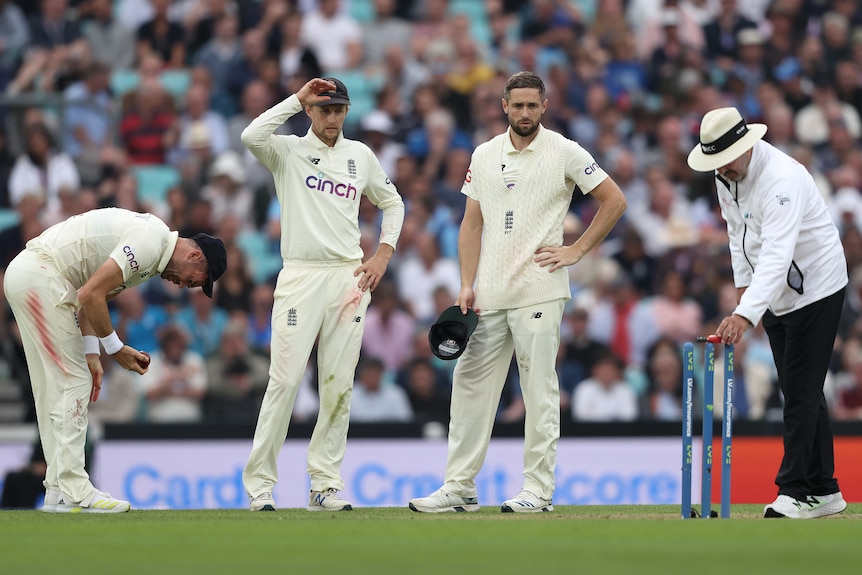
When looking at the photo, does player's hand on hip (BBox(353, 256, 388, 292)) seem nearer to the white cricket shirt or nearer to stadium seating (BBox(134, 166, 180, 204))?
Result: the white cricket shirt

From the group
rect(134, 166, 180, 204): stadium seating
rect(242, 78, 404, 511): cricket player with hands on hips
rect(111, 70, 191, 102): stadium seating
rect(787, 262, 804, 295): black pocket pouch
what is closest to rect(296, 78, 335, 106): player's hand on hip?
rect(242, 78, 404, 511): cricket player with hands on hips

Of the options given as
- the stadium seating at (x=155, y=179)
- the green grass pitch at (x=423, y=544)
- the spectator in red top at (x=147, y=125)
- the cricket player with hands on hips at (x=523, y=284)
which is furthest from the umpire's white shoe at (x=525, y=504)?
the spectator in red top at (x=147, y=125)

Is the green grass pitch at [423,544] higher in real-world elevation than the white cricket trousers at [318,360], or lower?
lower

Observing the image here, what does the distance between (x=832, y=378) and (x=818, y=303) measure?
632 cm

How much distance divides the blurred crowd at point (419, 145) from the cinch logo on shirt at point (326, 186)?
4284mm

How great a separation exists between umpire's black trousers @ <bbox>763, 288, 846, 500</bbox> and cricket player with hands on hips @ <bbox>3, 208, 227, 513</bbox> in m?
3.40

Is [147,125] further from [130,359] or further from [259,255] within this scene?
[130,359]

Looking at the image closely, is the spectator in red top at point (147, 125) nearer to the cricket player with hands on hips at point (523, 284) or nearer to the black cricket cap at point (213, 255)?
the black cricket cap at point (213, 255)

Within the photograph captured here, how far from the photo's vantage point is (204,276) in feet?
28.3

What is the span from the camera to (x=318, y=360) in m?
9.03

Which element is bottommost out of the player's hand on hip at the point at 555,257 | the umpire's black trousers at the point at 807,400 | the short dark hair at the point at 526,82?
the umpire's black trousers at the point at 807,400

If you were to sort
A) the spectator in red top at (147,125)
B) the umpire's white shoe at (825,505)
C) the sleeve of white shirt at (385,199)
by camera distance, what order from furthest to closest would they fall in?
the spectator in red top at (147,125)
the sleeve of white shirt at (385,199)
the umpire's white shoe at (825,505)

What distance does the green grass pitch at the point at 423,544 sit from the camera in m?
5.88

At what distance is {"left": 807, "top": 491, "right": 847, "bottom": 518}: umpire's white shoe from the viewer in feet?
27.9
